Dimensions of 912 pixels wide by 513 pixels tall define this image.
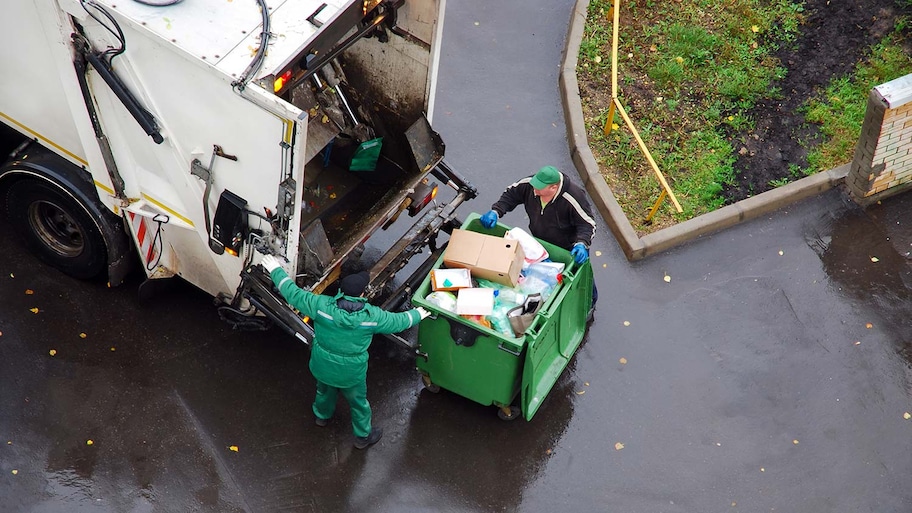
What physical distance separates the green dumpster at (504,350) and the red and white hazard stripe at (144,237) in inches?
74.0

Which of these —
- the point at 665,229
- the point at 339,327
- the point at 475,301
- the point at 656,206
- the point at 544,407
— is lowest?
the point at 544,407

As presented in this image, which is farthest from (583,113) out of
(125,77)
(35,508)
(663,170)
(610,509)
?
(35,508)

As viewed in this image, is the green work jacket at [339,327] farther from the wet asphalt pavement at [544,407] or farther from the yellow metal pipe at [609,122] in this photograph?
the yellow metal pipe at [609,122]

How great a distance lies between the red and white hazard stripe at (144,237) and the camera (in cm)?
630

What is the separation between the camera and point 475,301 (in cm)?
606

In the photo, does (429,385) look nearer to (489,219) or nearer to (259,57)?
(489,219)

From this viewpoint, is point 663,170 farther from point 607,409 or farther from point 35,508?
point 35,508

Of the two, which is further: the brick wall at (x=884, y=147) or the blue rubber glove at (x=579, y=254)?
the brick wall at (x=884, y=147)

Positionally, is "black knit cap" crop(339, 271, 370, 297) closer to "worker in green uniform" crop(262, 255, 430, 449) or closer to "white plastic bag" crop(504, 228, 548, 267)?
"worker in green uniform" crop(262, 255, 430, 449)

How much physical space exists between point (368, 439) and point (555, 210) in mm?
2005

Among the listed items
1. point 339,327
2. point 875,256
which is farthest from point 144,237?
point 875,256

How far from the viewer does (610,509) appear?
620 centimetres

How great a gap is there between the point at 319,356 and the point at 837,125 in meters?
5.52

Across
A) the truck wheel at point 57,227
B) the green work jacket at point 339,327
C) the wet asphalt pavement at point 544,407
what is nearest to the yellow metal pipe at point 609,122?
the wet asphalt pavement at point 544,407
